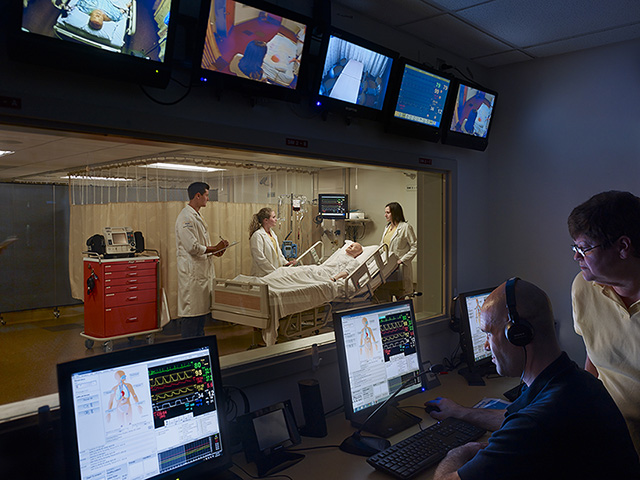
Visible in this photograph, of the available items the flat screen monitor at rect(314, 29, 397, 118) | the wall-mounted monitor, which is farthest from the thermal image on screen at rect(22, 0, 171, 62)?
the flat screen monitor at rect(314, 29, 397, 118)

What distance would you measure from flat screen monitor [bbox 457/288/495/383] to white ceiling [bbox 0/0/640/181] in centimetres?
132

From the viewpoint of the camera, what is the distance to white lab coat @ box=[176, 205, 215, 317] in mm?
4262

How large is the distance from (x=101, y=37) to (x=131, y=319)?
3810mm

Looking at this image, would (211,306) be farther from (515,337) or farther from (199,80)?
(515,337)

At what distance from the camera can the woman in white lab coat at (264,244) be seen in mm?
4309

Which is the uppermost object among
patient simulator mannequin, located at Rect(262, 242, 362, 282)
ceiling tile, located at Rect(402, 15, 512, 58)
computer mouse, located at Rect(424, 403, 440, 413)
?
ceiling tile, located at Rect(402, 15, 512, 58)

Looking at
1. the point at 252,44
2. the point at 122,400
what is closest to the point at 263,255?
the point at 252,44

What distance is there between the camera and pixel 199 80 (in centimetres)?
177

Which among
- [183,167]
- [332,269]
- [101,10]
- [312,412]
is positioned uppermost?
[101,10]

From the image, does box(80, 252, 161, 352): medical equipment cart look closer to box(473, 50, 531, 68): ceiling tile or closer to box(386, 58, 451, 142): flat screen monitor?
box(386, 58, 451, 142): flat screen monitor

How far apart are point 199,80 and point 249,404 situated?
1.29 metres

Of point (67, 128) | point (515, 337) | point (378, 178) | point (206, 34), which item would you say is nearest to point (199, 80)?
point (206, 34)

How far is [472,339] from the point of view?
2.61 meters

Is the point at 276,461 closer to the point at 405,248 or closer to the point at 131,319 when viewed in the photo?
the point at 405,248
